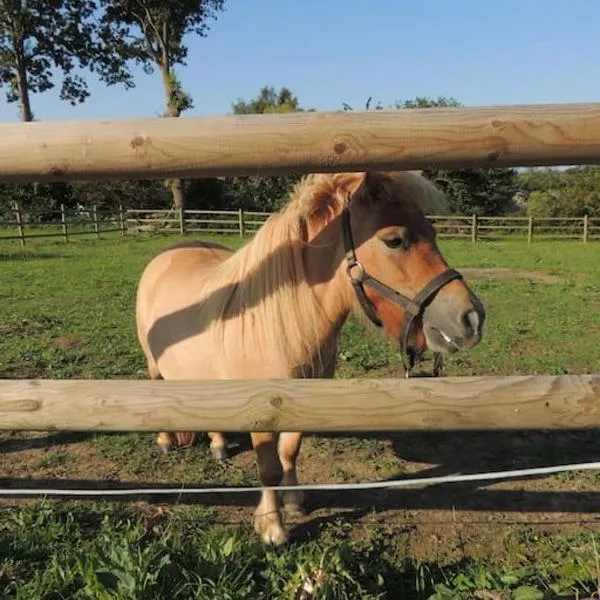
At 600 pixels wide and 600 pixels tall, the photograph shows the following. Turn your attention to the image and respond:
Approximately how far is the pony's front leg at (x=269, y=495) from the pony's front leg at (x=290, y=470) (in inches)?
5.2

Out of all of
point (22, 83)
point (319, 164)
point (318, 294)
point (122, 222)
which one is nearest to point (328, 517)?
point (318, 294)

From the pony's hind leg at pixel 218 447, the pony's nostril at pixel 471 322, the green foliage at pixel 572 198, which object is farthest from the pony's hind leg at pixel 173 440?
the green foliage at pixel 572 198

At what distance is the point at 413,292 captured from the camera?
96.7 inches

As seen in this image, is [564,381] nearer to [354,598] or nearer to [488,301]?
[354,598]

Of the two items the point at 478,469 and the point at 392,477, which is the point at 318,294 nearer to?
the point at 392,477

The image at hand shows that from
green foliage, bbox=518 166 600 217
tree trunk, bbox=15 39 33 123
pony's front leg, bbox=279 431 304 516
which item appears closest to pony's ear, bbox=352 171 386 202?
pony's front leg, bbox=279 431 304 516

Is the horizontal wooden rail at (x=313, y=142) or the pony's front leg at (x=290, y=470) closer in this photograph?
the horizontal wooden rail at (x=313, y=142)

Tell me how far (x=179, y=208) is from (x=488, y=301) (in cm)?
1906

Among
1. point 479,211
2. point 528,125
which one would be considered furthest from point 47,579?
point 479,211

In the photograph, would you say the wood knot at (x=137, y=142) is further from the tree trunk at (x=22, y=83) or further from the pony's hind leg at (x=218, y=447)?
the tree trunk at (x=22, y=83)

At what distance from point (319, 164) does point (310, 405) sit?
0.70 meters

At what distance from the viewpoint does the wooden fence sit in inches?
62.9

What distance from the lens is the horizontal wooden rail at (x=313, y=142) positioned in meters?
1.59

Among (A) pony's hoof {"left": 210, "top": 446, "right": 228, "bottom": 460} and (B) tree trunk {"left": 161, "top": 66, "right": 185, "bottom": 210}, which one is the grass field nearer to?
(A) pony's hoof {"left": 210, "top": 446, "right": 228, "bottom": 460}
